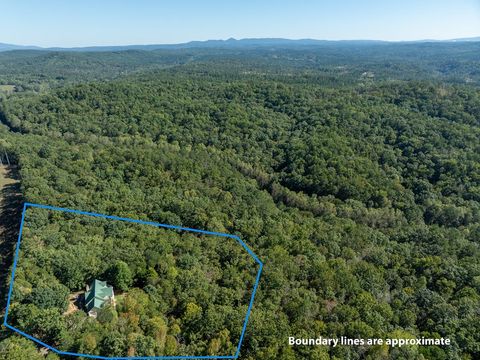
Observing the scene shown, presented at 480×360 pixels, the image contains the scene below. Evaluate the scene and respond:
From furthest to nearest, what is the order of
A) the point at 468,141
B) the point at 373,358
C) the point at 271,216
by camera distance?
1. the point at 468,141
2. the point at 271,216
3. the point at 373,358

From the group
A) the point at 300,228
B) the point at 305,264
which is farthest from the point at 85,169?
the point at 305,264

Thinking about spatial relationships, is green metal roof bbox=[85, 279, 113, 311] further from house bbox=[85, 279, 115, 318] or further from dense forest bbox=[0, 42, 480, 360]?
dense forest bbox=[0, 42, 480, 360]

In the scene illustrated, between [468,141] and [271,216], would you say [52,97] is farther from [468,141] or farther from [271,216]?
[468,141]

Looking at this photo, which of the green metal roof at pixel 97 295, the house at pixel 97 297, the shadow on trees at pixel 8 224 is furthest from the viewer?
the shadow on trees at pixel 8 224

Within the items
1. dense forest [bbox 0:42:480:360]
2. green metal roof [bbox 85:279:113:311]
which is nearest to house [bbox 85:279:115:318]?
green metal roof [bbox 85:279:113:311]

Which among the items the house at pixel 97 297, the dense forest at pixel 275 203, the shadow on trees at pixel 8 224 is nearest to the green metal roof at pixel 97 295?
the house at pixel 97 297

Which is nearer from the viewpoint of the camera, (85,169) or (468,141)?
(85,169)

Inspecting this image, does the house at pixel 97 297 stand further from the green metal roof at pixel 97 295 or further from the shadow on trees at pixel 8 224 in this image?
the shadow on trees at pixel 8 224

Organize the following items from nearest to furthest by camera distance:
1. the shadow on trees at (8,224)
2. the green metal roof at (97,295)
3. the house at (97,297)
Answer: the house at (97,297) < the green metal roof at (97,295) < the shadow on trees at (8,224)
